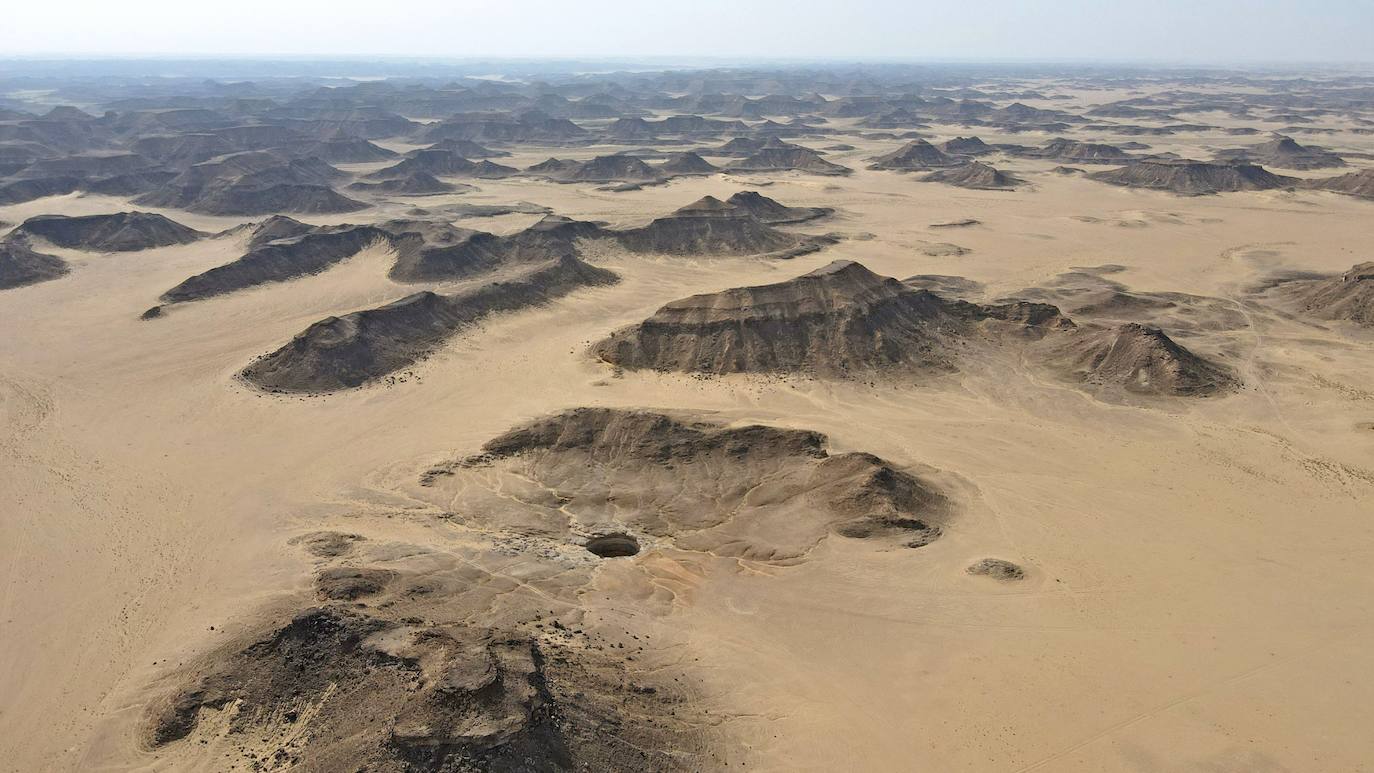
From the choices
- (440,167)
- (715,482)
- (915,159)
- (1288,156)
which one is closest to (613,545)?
(715,482)

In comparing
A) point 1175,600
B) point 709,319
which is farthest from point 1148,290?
point 1175,600

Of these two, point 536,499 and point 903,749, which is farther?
point 536,499

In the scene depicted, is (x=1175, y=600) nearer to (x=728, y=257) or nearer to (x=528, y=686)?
(x=528, y=686)

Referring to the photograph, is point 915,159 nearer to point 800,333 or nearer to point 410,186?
point 410,186

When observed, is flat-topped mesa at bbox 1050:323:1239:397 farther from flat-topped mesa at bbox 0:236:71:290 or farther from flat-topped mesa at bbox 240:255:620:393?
flat-topped mesa at bbox 0:236:71:290

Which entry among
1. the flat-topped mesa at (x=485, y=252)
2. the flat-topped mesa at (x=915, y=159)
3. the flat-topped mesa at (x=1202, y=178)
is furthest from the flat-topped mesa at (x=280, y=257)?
the flat-topped mesa at (x=1202, y=178)

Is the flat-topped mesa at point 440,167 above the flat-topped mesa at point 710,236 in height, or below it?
above

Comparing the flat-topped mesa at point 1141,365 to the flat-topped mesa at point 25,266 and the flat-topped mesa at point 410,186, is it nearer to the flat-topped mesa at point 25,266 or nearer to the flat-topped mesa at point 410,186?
the flat-topped mesa at point 25,266
